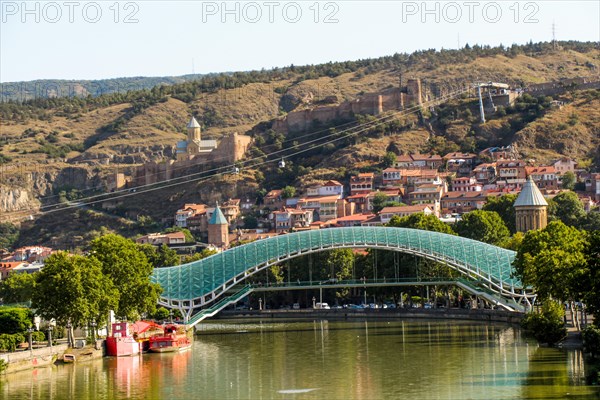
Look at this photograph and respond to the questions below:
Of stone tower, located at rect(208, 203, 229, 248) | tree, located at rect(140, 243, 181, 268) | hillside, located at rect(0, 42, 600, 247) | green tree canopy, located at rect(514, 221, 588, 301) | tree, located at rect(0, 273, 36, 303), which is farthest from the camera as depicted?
hillside, located at rect(0, 42, 600, 247)

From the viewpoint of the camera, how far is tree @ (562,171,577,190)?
129 m

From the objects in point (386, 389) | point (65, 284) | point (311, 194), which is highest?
point (311, 194)

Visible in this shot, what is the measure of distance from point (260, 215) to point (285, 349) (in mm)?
75377

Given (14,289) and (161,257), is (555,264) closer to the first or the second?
(14,289)

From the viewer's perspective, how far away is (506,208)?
113 meters

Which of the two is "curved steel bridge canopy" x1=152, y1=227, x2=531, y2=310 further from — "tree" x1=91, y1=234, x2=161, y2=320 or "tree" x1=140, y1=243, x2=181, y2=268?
"tree" x1=140, y1=243, x2=181, y2=268

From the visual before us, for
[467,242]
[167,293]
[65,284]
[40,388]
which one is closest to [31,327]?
[65,284]

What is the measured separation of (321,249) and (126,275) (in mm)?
15083

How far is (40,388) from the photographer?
53.0 meters

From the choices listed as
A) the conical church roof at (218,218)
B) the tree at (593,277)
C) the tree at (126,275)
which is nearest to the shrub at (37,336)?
the tree at (126,275)

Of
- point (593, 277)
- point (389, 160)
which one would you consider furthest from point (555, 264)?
point (389, 160)

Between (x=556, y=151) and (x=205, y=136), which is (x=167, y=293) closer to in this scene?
(x=556, y=151)

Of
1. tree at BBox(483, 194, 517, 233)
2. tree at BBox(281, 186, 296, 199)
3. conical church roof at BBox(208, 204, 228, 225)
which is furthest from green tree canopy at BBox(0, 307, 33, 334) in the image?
tree at BBox(281, 186, 296, 199)

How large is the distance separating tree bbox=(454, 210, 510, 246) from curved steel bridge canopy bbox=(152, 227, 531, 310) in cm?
2065
